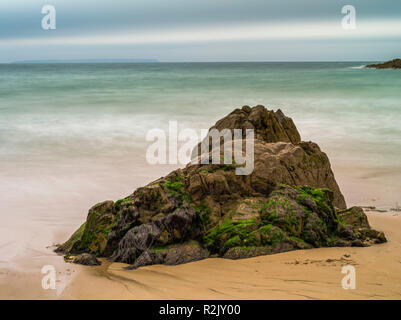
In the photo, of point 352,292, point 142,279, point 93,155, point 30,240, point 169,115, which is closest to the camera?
point 352,292

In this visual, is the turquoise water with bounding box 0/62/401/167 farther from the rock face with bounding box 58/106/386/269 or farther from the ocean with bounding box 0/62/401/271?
the rock face with bounding box 58/106/386/269

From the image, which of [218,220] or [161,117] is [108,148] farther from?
[218,220]

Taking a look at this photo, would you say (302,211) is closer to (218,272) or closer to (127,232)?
(218,272)

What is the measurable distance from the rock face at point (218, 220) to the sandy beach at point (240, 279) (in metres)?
0.20

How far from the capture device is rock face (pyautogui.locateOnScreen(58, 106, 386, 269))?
640 cm

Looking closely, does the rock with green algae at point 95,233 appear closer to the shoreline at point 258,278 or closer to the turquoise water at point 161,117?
the shoreline at point 258,278

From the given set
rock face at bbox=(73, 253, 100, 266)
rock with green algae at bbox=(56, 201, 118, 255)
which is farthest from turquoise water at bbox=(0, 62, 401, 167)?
rock face at bbox=(73, 253, 100, 266)

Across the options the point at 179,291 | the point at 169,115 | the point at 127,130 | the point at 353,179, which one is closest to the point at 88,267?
the point at 179,291

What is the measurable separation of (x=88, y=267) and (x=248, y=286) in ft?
6.27

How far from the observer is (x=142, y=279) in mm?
5812

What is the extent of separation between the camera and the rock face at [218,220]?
6398 mm

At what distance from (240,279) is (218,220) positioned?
1.18 m

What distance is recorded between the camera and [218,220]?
22.3ft

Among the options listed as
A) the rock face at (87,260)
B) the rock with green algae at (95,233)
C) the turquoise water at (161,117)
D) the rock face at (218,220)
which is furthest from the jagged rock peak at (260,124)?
the turquoise water at (161,117)
